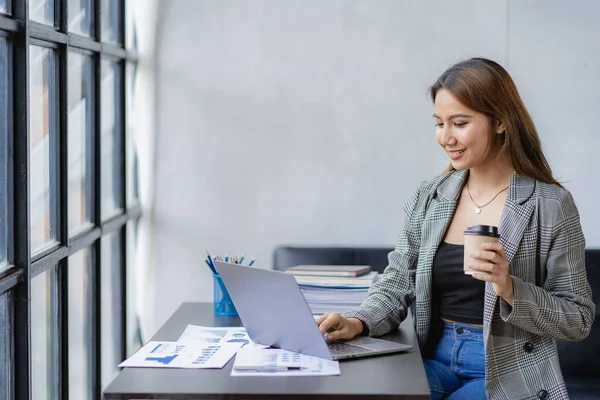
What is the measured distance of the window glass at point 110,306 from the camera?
3.16 metres

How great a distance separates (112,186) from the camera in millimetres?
3244

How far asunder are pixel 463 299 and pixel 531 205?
11.5 inches

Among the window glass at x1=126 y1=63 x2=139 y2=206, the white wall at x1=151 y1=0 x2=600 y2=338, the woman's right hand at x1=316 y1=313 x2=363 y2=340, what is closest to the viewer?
the woman's right hand at x1=316 y1=313 x2=363 y2=340

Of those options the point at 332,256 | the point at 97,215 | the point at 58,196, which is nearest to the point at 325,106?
the point at 332,256

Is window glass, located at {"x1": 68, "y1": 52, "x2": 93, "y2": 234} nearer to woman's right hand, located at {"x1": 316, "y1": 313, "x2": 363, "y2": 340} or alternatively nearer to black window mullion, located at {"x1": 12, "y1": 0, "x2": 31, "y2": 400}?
black window mullion, located at {"x1": 12, "y1": 0, "x2": 31, "y2": 400}

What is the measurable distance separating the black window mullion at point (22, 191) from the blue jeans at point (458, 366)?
1012 mm

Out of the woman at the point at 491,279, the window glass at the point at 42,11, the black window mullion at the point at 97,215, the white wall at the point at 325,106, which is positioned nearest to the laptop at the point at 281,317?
the woman at the point at 491,279

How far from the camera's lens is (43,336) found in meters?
2.42

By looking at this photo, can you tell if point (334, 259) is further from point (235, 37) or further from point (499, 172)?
point (499, 172)

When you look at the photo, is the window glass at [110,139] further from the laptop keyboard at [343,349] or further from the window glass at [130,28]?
the laptop keyboard at [343,349]

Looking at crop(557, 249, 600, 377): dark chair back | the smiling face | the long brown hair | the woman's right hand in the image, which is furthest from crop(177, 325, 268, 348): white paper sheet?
crop(557, 249, 600, 377): dark chair back

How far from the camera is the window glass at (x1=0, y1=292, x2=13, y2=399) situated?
2.08 m

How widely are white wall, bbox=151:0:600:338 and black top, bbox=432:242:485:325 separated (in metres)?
1.21

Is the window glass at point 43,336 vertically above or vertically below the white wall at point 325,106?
below
